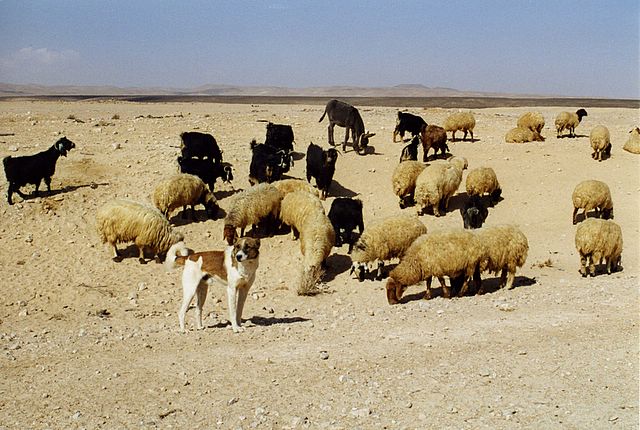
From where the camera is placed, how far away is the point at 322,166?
55.1 ft

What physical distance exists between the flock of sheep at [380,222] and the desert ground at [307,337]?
0.41 m

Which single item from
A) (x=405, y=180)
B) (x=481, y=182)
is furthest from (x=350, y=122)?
(x=481, y=182)

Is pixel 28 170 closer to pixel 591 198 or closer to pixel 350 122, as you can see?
pixel 350 122

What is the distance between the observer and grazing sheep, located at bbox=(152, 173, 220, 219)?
49.7 ft

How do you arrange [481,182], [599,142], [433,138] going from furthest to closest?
[433,138]
[599,142]
[481,182]

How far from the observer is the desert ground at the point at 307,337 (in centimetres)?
615

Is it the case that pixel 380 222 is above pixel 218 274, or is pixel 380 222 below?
above

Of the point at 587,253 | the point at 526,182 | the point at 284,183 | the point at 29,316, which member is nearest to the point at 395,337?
the point at 587,253

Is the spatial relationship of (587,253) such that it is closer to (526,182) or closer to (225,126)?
(526,182)

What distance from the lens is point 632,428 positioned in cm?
557

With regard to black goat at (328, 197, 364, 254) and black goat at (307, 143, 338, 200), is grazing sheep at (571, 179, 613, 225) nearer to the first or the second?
black goat at (328, 197, 364, 254)

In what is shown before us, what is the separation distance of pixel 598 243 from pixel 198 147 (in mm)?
10699

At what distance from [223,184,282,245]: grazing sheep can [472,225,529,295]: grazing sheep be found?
5069mm

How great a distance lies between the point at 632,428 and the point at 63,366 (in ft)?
19.1
